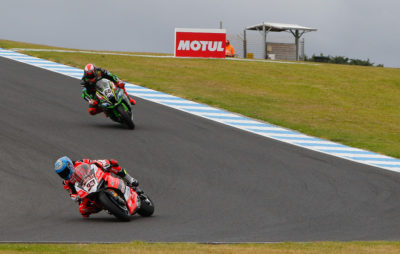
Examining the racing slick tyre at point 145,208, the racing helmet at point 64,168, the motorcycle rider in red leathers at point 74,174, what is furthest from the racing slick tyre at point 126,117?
the racing helmet at point 64,168

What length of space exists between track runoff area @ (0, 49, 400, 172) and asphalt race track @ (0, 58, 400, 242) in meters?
0.83

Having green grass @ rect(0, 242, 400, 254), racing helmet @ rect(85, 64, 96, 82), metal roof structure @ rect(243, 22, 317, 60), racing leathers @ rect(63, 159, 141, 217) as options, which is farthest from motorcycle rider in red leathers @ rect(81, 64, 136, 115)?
metal roof structure @ rect(243, 22, 317, 60)

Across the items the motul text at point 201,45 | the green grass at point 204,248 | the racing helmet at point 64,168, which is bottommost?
the green grass at point 204,248

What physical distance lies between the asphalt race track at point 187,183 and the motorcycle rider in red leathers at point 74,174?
0.25 m

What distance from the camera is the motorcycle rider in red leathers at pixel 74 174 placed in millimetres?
11232

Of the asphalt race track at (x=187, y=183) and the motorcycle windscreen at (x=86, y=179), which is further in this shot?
the motorcycle windscreen at (x=86, y=179)

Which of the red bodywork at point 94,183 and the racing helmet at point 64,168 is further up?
the racing helmet at point 64,168

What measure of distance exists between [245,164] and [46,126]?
6.45m

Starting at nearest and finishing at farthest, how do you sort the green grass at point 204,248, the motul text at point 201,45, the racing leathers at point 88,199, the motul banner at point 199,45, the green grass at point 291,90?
the green grass at point 204,248, the racing leathers at point 88,199, the green grass at point 291,90, the motul banner at point 199,45, the motul text at point 201,45

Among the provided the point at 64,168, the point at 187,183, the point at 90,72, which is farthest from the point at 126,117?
the point at 64,168

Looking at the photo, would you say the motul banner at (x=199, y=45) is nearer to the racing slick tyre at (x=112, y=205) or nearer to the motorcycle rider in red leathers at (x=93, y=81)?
the motorcycle rider in red leathers at (x=93, y=81)

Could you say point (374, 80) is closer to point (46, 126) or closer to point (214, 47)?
point (214, 47)

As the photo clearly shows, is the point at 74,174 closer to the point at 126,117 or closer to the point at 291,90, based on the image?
the point at 126,117

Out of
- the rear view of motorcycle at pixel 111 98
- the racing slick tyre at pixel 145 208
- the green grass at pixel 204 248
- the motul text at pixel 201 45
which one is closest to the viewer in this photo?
the green grass at pixel 204 248
